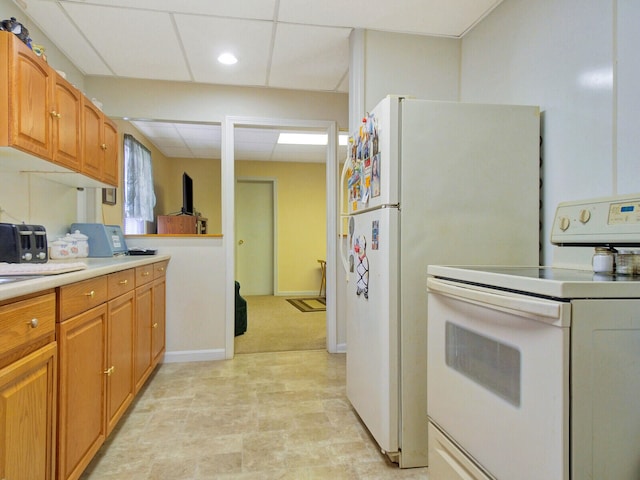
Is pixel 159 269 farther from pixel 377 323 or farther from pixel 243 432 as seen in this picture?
pixel 377 323

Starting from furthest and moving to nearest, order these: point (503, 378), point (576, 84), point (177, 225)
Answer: point (177, 225) < point (576, 84) < point (503, 378)

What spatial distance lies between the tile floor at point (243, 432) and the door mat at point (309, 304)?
245 centimetres

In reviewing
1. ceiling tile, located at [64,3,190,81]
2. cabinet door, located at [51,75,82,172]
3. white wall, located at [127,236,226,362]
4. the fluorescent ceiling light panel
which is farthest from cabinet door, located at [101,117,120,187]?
the fluorescent ceiling light panel

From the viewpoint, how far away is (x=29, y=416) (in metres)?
1.11

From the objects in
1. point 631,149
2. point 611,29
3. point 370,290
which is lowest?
point 370,290

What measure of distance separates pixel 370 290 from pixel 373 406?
565mm

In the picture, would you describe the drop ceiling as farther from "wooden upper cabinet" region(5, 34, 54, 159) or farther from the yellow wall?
A: the yellow wall

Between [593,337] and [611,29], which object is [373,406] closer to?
[593,337]

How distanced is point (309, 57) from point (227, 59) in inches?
23.9

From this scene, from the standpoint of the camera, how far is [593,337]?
80 centimetres

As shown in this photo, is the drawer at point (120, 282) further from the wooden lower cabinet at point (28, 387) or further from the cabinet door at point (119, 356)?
the wooden lower cabinet at point (28, 387)

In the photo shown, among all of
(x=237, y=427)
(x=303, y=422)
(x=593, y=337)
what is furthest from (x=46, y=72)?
(x=593, y=337)

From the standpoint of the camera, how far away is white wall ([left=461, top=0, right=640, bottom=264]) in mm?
1357

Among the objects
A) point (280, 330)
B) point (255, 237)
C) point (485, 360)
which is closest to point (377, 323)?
point (485, 360)
